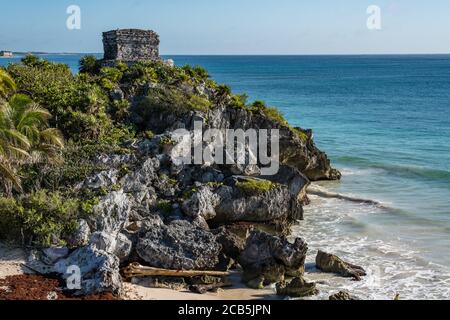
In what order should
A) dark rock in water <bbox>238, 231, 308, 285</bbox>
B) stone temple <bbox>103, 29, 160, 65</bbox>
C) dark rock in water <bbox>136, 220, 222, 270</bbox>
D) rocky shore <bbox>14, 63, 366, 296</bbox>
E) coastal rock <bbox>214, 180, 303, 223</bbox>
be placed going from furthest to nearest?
stone temple <bbox>103, 29, 160, 65</bbox>
coastal rock <bbox>214, 180, 303, 223</bbox>
dark rock in water <bbox>238, 231, 308, 285</bbox>
dark rock in water <bbox>136, 220, 222, 270</bbox>
rocky shore <bbox>14, 63, 366, 296</bbox>

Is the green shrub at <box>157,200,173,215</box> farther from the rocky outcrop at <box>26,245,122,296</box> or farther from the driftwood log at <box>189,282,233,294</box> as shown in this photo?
the rocky outcrop at <box>26,245,122,296</box>

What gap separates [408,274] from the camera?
1691cm

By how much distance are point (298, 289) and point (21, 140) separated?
28.0 feet

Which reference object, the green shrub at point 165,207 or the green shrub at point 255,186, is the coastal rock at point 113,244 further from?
the green shrub at point 255,186

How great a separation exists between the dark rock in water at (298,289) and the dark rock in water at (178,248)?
209 centimetres

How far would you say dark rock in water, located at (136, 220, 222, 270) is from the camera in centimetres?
1548

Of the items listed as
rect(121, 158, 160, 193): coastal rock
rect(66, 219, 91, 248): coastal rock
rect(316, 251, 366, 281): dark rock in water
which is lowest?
rect(316, 251, 366, 281): dark rock in water

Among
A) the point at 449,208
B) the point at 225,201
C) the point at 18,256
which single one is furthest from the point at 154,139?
the point at 449,208

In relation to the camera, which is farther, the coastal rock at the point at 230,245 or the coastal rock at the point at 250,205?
the coastal rock at the point at 250,205

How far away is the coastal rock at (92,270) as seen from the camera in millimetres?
13140

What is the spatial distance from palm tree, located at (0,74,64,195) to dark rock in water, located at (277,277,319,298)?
7803mm

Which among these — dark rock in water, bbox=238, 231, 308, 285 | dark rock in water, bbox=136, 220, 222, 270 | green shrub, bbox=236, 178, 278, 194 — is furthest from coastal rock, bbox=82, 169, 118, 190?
dark rock in water, bbox=238, 231, 308, 285

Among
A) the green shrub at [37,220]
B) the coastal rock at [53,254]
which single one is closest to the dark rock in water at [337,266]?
the green shrub at [37,220]

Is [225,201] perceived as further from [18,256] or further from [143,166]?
[18,256]
